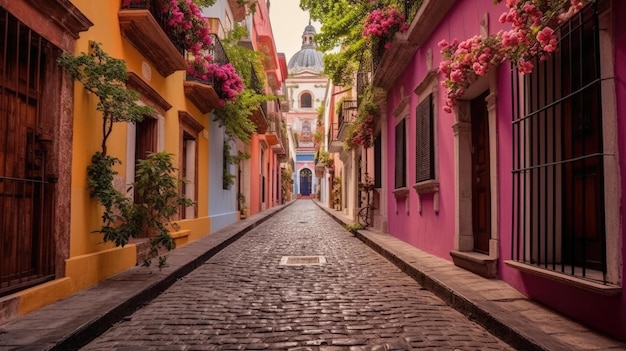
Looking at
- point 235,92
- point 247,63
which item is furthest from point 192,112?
point 247,63

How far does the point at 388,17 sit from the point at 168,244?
646 centimetres

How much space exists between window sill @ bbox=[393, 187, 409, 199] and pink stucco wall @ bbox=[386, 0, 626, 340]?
0.13 meters

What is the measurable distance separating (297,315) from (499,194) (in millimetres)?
2704

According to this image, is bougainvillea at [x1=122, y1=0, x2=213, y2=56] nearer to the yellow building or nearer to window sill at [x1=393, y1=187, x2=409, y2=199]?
the yellow building

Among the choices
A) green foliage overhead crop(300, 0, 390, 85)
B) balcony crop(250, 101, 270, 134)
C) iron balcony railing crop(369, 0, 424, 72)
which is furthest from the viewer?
balcony crop(250, 101, 270, 134)

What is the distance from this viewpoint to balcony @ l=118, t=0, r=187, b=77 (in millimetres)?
6781

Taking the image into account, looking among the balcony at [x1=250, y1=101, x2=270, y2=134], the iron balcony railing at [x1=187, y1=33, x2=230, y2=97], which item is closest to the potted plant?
the balcony at [x1=250, y1=101, x2=270, y2=134]

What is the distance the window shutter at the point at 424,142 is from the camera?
8547 mm

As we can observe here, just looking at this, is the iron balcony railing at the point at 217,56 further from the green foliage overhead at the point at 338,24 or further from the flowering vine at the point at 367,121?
the flowering vine at the point at 367,121

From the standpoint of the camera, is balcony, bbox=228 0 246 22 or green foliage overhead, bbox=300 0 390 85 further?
balcony, bbox=228 0 246 22

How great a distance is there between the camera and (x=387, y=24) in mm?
10172

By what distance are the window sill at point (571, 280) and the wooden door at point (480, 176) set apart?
1.88 meters

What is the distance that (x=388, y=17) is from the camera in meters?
10.2

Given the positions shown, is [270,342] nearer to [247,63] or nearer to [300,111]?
[247,63]
